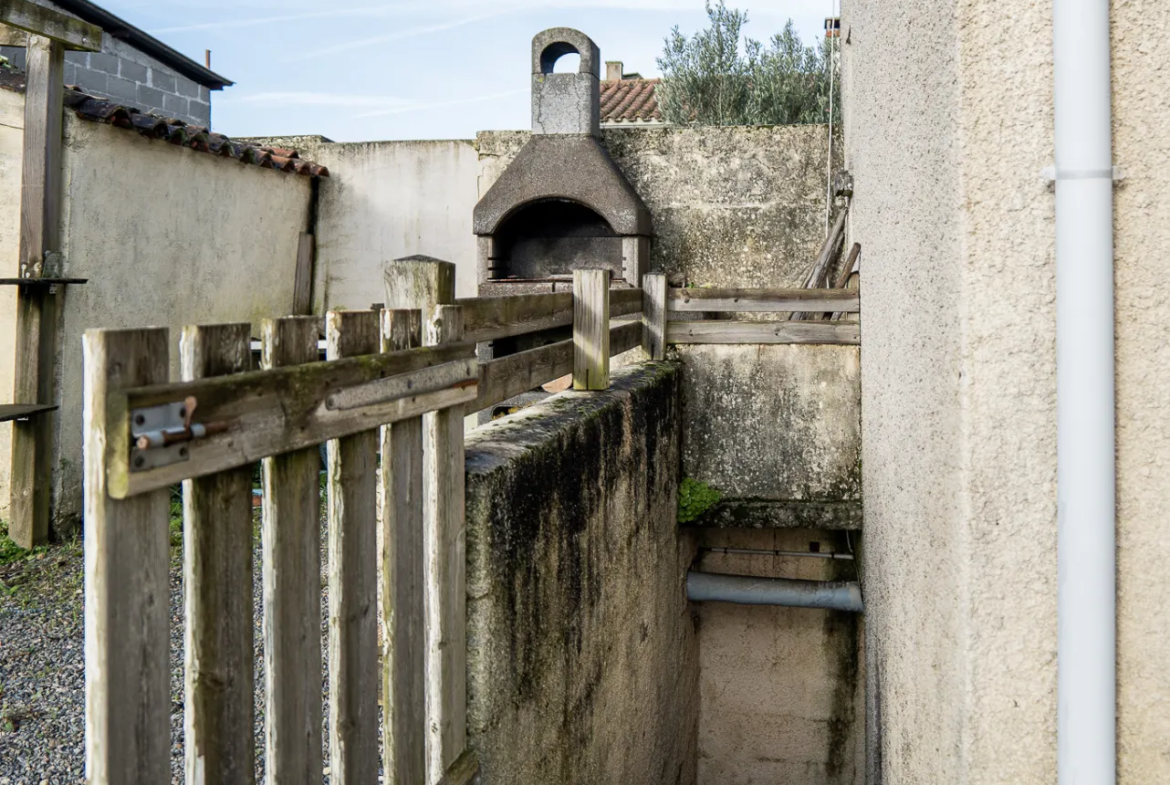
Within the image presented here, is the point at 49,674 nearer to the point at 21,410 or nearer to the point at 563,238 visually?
the point at 21,410

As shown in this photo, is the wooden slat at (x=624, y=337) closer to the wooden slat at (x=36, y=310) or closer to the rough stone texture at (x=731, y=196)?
the rough stone texture at (x=731, y=196)

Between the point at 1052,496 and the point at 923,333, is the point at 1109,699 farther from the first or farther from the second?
the point at 923,333

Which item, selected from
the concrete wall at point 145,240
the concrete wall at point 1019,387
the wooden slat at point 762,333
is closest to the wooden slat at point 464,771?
the concrete wall at point 1019,387

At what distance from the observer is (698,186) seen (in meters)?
8.66

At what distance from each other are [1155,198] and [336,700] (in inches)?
86.1

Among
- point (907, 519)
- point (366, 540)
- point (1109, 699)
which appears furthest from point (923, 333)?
point (366, 540)

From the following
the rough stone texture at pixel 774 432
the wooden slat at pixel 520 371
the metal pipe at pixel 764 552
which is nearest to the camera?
the wooden slat at pixel 520 371

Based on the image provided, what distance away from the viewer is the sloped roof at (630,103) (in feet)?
46.5

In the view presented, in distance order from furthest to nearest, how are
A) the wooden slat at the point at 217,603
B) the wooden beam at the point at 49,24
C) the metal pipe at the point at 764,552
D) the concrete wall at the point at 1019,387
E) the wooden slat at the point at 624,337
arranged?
the metal pipe at the point at 764,552, the wooden beam at the point at 49,24, the wooden slat at the point at 624,337, the concrete wall at the point at 1019,387, the wooden slat at the point at 217,603

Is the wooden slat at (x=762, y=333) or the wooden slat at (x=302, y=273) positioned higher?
the wooden slat at (x=302, y=273)

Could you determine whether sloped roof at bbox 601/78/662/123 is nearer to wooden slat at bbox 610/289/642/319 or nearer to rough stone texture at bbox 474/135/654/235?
rough stone texture at bbox 474/135/654/235

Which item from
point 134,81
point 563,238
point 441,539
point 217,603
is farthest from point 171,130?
point 217,603

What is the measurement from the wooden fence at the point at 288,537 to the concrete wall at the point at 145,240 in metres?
3.19

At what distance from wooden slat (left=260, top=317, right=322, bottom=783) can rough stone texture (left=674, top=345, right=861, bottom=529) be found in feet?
14.3
